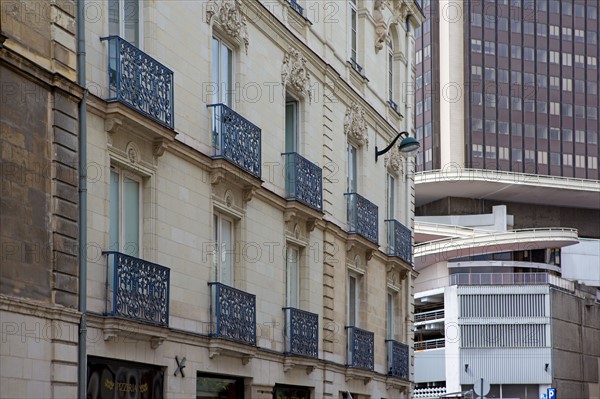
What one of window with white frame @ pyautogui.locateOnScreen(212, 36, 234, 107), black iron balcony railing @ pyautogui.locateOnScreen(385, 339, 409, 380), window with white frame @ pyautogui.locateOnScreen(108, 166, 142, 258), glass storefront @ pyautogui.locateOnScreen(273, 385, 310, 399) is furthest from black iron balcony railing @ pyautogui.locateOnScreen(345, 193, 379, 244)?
window with white frame @ pyautogui.locateOnScreen(108, 166, 142, 258)

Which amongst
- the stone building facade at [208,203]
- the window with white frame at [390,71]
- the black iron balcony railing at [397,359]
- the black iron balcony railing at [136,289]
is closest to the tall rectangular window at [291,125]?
the stone building facade at [208,203]

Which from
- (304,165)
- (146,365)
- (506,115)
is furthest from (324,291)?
(506,115)

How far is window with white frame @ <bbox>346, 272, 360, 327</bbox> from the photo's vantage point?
27.1m

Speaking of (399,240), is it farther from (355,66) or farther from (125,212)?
(125,212)

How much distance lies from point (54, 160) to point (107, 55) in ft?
6.98

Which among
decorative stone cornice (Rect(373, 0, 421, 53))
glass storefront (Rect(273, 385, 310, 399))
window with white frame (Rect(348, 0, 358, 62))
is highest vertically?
decorative stone cornice (Rect(373, 0, 421, 53))

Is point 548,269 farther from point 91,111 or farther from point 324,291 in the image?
point 91,111

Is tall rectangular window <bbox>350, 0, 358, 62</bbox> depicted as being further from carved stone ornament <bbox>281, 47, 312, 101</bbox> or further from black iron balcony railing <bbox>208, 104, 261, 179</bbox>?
black iron balcony railing <bbox>208, 104, 261, 179</bbox>

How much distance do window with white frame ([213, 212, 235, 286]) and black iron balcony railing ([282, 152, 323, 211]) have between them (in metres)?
2.44

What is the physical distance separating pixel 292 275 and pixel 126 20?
25.4ft

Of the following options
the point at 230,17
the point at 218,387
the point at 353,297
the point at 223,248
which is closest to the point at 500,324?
the point at 353,297

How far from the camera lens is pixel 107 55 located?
52.7 feet

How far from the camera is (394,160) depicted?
3094 centimetres

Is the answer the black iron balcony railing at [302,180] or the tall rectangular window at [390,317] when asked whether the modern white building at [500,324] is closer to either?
the tall rectangular window at [390,317]
